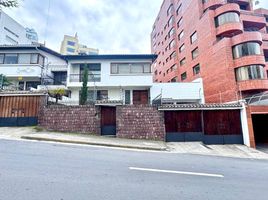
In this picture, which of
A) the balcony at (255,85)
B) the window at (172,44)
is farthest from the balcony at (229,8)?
the window at (172,44)

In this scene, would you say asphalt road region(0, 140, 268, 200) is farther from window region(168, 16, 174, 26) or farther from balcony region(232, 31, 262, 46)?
window region(168, 16, 174, 26)

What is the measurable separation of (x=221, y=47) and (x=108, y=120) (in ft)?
52.7

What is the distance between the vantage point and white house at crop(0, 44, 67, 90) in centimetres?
1938

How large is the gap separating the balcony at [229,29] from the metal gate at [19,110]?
2172cm

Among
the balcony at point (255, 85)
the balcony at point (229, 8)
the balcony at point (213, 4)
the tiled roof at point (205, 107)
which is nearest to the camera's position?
the tiled roof at point (205, 107)

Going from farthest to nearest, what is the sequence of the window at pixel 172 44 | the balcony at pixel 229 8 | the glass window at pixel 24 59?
the window at pixel 172 44 → the balcony at pixel 229 8 → the glass window at pixel 24 59

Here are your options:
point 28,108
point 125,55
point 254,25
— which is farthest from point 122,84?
point 254,25

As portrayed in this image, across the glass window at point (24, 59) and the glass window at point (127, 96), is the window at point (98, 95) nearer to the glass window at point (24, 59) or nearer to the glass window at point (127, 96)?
the glass window at point (127, 96)

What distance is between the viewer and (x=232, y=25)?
20.5 m

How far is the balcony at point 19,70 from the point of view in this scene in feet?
63.2

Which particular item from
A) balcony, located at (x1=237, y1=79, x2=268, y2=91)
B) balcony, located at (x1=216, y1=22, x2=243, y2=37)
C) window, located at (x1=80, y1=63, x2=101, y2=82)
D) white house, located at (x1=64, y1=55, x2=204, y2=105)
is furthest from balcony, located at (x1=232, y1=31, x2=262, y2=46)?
window, located at (x1=80, y1=63, x2=101, y2=82)

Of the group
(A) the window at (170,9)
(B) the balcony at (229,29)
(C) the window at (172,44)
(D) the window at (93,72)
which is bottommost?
(D) the window at (93,72)

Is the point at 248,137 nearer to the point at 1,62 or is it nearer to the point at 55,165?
the point at 55,165

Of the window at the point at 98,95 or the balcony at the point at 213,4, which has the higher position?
the balcony at the point at 213,4
